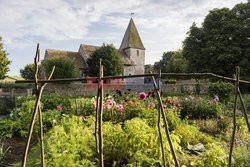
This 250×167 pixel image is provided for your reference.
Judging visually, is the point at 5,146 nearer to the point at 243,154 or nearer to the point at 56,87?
the point at 243,154

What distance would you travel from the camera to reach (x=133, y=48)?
45.0 meters

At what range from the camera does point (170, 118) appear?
5719 mm

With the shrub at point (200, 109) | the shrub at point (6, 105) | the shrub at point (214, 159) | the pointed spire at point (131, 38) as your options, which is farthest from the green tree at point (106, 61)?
the shrub at point (214, 159)

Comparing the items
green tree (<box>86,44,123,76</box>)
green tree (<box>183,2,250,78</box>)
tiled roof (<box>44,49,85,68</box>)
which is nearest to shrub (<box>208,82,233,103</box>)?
green tree (<box>183,2,250,78</box>)

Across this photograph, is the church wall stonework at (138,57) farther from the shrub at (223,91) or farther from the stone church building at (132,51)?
the shrub at (223,91)

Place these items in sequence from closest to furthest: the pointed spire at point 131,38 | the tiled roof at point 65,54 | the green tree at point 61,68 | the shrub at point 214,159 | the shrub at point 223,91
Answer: the shrub at point 214,159 < the shrub at point 223,91 < the green tree at point 61,68 < the tiled roof at point 65,54 < the pointed spire at point 131,38

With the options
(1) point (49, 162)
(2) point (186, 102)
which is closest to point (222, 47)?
(2) point (186, 102)

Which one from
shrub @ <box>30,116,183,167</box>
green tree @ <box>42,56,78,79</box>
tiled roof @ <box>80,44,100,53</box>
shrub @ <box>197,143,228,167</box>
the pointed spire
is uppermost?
the pointed spire

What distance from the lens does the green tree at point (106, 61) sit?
1298 inches

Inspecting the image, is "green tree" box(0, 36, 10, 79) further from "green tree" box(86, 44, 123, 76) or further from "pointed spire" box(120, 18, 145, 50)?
"pointed spire" box(120, 18, 145, 50)

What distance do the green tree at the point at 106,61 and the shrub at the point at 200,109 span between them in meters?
24.5

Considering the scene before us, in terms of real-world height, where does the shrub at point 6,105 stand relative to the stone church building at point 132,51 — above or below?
below

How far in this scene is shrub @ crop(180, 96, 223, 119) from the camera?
28.2 ft

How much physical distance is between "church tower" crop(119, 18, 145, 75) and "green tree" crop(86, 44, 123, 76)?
9.76 meters
